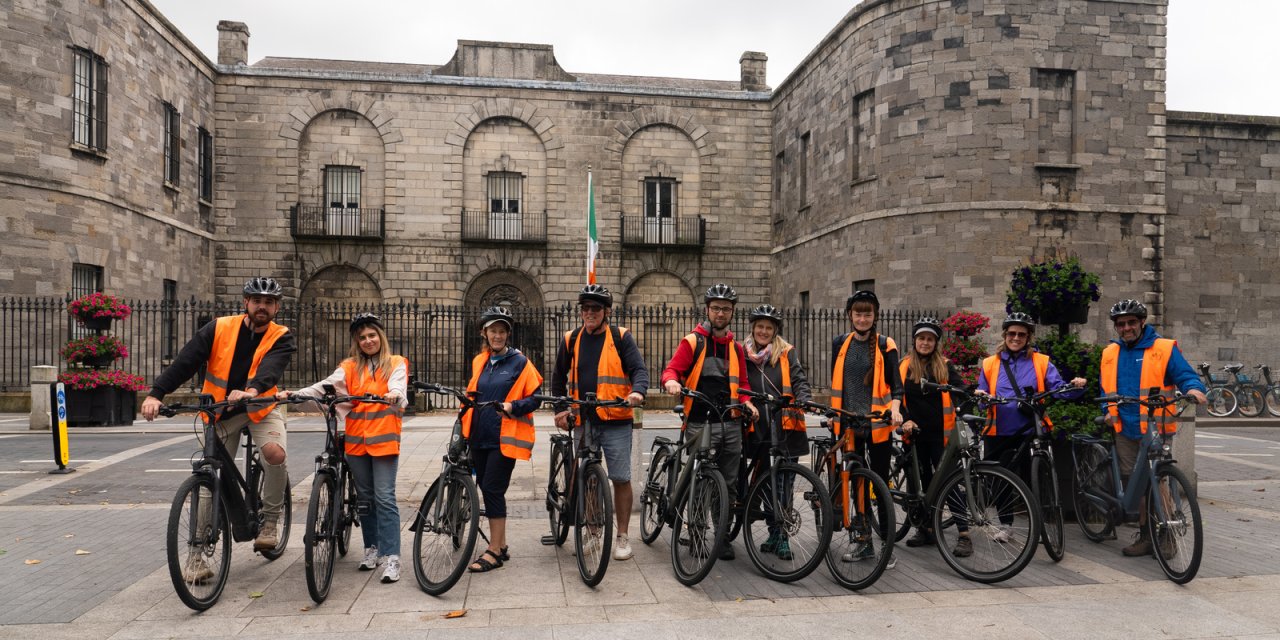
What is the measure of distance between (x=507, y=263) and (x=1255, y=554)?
2116cm

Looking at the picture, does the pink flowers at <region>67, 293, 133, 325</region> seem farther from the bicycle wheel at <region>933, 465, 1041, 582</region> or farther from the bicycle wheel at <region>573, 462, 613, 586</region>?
the bicycle wheel at <region>933, 465, 1041, 582</region>

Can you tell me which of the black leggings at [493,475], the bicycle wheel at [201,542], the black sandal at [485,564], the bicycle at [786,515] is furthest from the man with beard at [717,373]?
the bicycle wheel at [201,542]

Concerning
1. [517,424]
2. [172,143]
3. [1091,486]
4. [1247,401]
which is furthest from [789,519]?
[172,143]

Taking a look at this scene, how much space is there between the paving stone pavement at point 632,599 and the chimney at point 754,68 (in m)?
22.7

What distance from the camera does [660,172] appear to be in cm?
2548

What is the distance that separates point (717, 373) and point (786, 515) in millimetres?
1096

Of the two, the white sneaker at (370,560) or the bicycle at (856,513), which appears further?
the white sneaker at (370,560)

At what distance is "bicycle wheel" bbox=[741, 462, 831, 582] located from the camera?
16.4ft

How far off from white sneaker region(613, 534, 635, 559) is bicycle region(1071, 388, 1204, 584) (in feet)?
11.4

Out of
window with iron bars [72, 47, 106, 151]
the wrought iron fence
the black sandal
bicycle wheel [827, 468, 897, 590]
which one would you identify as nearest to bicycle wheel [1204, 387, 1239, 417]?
the wrought iron fence

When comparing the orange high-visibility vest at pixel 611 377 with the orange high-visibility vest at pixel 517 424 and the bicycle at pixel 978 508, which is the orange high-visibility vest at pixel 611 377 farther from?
the bicycle at pixel 978 508

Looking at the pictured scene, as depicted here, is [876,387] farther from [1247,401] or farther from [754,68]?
[754,68]

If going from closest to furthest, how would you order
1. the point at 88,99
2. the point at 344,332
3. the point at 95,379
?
the point at 95,379, the point at 88,99, the point at 344,332

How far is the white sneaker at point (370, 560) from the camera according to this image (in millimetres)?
5332
